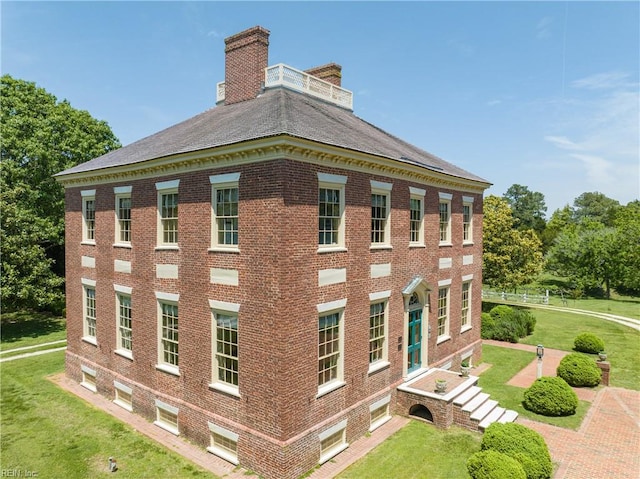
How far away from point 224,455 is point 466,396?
28.5 ft

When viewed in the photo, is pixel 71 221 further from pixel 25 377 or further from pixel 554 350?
pixel 554 350

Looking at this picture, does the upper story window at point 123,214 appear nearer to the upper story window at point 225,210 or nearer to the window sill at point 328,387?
the upper story window at point 225,210

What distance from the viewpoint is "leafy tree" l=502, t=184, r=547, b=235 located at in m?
98.8

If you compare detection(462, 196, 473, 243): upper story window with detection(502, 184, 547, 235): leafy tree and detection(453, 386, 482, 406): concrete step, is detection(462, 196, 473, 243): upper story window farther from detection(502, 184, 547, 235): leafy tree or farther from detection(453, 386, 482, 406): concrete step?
detection(502, 184, 547, 235): leafy tree

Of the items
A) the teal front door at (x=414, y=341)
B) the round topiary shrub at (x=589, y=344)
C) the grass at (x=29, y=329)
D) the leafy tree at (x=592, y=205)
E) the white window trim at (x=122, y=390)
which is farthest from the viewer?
the leafy tree at (x=592, y=205)

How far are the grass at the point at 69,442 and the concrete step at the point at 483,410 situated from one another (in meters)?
8.97

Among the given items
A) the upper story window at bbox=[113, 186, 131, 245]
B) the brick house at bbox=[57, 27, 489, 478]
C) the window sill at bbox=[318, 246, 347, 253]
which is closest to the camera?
the brick house at bbox=[57, 27, 489, 478]

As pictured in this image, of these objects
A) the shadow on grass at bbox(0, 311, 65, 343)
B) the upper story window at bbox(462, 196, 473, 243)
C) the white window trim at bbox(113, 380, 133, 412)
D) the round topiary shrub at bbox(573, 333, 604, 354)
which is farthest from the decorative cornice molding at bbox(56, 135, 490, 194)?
the shadow on grass at bbox(0, 311, 65, 343)

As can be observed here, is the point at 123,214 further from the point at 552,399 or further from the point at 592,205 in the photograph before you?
the point at 592,205

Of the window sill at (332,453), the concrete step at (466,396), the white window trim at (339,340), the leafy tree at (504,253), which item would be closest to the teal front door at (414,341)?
the concrete step at (466,396)

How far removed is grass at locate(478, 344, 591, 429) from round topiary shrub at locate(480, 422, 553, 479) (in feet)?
13.7

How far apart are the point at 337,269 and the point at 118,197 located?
9.81m

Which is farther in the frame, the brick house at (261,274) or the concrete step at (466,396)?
the concrete step at (466,396)

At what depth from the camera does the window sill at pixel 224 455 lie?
39.5 feet
